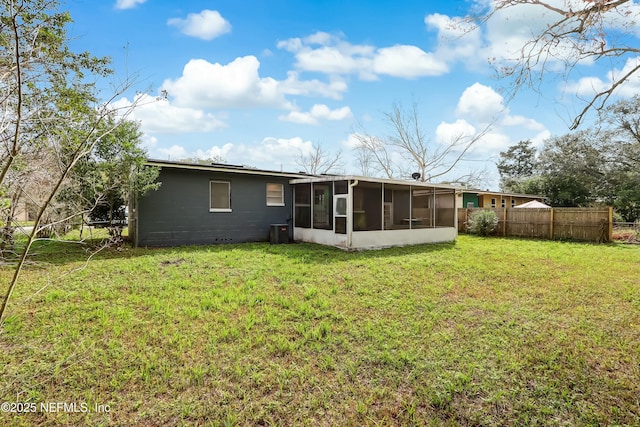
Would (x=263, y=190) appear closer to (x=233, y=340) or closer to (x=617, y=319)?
(x=233, y=340)

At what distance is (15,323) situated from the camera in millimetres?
4203

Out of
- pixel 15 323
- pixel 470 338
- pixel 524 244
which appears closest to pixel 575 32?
pixel 470 338

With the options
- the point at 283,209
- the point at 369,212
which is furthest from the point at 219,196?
the point at 369,212

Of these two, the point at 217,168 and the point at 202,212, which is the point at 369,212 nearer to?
the point at 217,168

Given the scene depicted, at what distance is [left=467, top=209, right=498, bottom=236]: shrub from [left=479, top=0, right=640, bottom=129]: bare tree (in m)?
11.3

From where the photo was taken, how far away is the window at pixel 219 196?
11.3 meters

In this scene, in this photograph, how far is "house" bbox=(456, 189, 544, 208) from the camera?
22242 millimetres

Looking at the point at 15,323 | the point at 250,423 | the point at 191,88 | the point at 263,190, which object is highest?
the point at 191,88

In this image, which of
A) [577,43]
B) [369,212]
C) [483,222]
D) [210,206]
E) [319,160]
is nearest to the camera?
[577,43]

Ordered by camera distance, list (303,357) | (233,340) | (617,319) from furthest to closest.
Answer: (617,319), (233,340), (303,357)

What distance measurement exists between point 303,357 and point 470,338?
2.10m

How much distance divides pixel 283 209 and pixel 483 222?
9749 millimetres

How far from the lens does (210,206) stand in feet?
36.7

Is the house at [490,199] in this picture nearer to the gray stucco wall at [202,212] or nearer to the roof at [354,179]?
the roof at [354,179]
